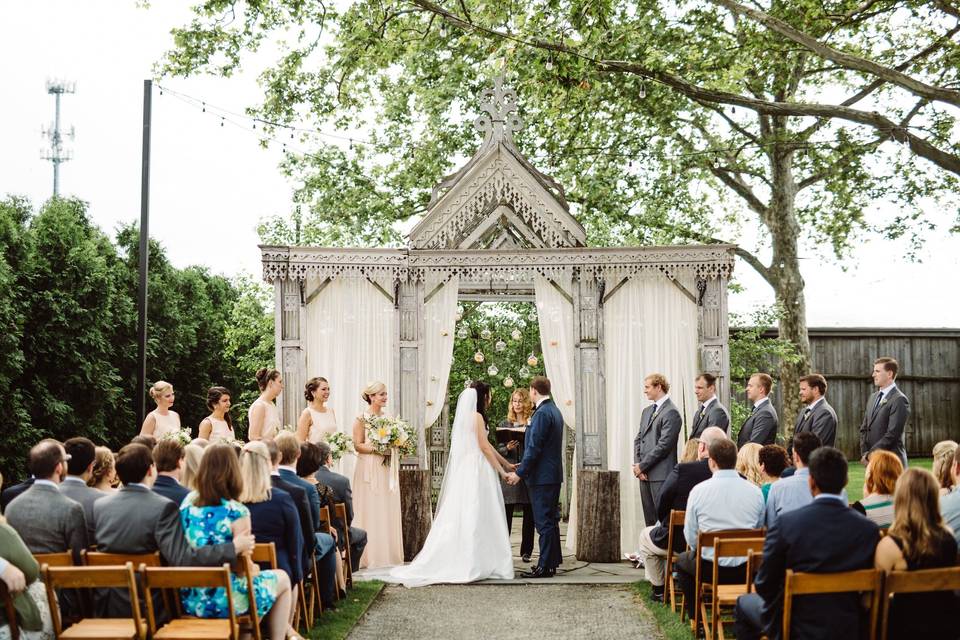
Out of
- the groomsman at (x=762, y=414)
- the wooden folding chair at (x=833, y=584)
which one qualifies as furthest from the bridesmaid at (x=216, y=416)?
the wooden folding chair at (x=833, y=584)

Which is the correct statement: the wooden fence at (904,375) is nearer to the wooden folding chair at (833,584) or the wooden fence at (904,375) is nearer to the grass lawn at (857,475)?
the grass lawn at (857,475)

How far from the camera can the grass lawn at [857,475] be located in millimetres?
14969

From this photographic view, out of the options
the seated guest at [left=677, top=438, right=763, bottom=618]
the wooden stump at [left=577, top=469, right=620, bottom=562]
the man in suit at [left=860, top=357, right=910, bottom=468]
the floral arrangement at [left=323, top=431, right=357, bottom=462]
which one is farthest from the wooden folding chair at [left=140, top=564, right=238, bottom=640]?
the man in suit at [left=860, top=357, right=910, bottom=468]

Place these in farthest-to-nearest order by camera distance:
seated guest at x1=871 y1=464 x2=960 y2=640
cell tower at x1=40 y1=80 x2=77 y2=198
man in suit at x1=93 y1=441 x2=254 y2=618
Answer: cell tower at x1=40 y1=80 x2=77 y2=198 < man in suit at x1=93 y1=441 x2=254 y2=618 < seated guest at x1=871 y1=464 x2=960 y2=640

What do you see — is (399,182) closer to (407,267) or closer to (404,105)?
(404,105)

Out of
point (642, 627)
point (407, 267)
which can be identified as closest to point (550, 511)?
point (642, 627)

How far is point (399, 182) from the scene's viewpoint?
16.1m

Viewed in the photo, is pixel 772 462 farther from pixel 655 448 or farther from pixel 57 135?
pixel 57 135

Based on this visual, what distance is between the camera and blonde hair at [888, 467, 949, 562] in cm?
456

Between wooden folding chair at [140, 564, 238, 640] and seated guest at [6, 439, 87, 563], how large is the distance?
0.55 m

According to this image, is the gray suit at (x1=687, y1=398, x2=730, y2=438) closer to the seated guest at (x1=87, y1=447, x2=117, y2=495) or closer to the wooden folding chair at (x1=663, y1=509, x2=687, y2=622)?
the wooden folding chair at (x1=663, y1=509, x2=687, y2=622)

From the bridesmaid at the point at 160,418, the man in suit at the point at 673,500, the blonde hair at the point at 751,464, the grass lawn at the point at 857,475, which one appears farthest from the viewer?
the grass lawn at the point at 857,475

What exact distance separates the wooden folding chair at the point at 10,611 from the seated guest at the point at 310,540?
1.77 metres

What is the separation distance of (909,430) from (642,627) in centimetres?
1282
